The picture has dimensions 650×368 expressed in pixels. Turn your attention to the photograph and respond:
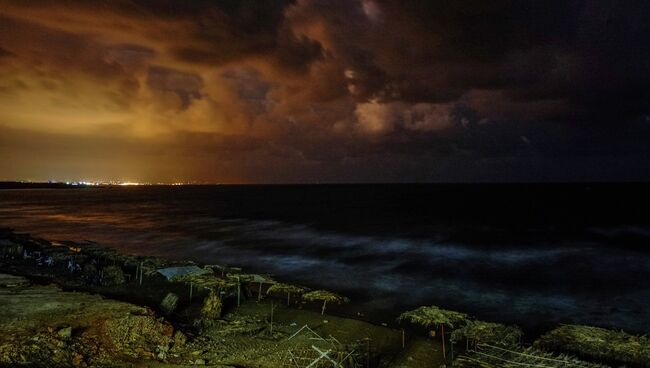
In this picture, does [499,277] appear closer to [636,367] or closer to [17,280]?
[636,367]

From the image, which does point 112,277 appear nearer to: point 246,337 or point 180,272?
point 180,272

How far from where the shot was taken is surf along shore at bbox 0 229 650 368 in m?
12.6

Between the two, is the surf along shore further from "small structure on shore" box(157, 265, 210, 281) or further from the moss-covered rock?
the moss-covered rock

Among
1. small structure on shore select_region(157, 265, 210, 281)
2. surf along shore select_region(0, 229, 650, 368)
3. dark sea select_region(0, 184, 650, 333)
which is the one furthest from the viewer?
dark sea select_region(0, 184, 650, 333)

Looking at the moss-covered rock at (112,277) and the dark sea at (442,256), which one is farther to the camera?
the dark sea at (442,256)

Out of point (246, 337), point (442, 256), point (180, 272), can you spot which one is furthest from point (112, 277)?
point (442, 256)

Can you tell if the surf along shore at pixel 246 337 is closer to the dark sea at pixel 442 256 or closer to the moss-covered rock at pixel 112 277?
the moss-covered rock at pixel 112 277

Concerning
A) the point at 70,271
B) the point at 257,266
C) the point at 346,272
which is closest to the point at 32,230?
the point at 70,271

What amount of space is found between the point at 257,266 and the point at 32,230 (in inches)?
1559

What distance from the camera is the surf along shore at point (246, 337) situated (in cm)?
1261

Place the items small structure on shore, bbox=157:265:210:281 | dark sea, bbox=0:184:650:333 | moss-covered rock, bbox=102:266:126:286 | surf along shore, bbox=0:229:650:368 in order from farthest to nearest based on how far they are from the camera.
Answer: dark sea, bbox=0:184:650:333
moss-covered rock, bbox=102:266:126:286
small structure on shore, bbox=157:265:210:281
surf along shore, bbox=0:229:650:368

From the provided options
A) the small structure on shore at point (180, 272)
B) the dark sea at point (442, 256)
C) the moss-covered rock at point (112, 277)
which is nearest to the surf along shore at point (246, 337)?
the small structure on shore at point (180, 272)

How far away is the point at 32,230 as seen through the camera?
54906mm

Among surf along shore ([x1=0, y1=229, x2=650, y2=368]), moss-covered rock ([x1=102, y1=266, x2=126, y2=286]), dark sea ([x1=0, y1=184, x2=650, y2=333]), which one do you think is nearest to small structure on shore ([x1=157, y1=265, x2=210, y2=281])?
surf along shore ([x1=0, y1=229, x2=650, y2=368])
